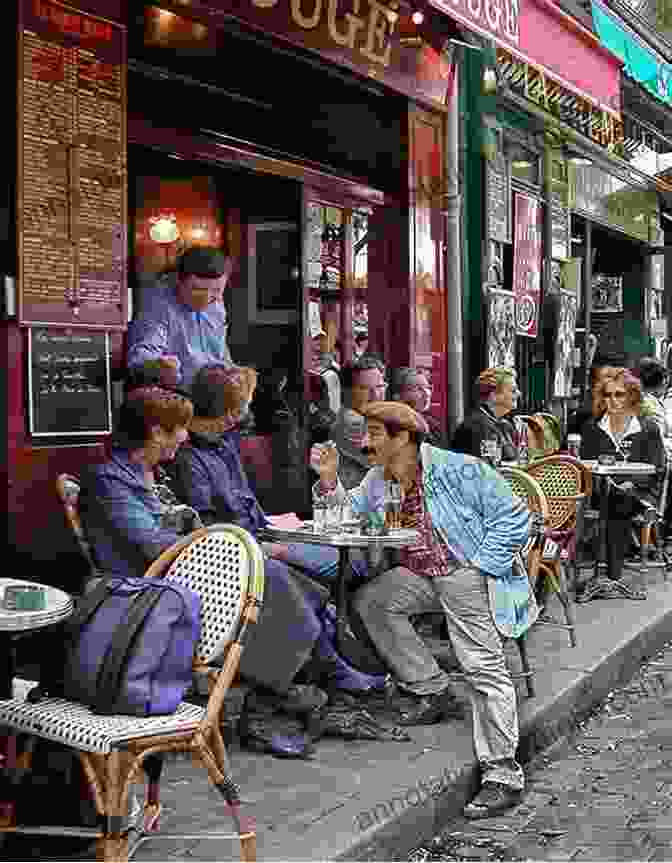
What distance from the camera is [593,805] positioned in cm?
585

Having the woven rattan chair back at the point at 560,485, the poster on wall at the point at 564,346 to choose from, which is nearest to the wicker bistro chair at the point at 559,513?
the woven rattan chair back at the point at 560,485

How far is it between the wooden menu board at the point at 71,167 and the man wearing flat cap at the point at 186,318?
287 mm

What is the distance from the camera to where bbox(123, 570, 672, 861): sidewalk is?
15.6 feet

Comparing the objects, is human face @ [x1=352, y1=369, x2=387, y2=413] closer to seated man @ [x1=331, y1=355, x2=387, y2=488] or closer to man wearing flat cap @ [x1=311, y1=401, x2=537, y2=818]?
seated man @ [x1=331, y1=355, x2=387, y2=488]

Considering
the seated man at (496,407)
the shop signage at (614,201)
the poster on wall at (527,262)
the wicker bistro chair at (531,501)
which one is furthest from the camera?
the shop signage at (614,201)

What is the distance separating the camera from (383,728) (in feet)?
20.2

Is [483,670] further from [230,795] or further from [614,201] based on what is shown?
[614,201]

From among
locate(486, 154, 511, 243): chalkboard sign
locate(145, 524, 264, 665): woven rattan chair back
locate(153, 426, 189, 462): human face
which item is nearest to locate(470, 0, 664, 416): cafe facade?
locate(486, 154, 511, 243): chalkboard sign

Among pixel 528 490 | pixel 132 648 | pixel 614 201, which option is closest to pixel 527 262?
pixel 614 201

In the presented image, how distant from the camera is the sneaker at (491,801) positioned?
561 centimetres

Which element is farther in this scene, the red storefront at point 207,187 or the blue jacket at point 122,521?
the red storefront at point 207,187

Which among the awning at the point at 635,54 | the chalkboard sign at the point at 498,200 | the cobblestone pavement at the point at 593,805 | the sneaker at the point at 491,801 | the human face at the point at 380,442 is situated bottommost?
the cobblestone pavement at the point at 593,805

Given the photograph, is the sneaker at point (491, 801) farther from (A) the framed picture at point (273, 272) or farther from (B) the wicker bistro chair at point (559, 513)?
(A) the framed picture at point (273, 272)

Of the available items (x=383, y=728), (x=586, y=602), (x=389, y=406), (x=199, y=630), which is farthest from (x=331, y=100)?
(x=199, y=630)
